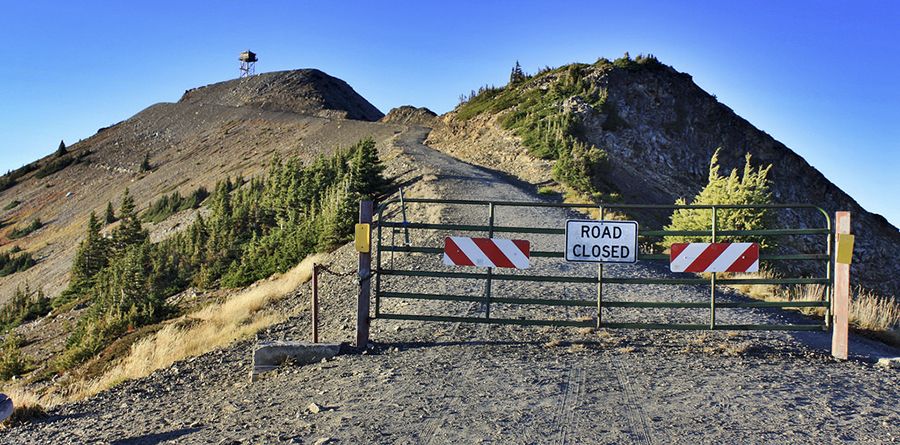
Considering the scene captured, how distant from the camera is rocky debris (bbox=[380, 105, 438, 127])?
64875 mm

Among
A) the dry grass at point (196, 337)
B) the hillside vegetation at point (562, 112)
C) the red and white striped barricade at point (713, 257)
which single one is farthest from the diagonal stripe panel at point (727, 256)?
the hillside vegetation at point (562, 112)

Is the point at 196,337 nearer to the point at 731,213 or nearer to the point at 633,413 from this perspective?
the point at 633,413

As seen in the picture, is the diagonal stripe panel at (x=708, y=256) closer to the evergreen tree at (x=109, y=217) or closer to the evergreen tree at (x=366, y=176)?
the evergreen tree at (x=366, y=176)

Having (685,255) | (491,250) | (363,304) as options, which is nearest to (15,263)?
(363,304)

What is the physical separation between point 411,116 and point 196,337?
189 feet

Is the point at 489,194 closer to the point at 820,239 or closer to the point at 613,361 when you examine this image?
the point at 613,361

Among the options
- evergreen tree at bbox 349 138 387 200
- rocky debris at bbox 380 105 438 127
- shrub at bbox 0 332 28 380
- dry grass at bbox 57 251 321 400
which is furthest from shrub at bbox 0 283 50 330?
rocky debris at bbox 380 105 438 127

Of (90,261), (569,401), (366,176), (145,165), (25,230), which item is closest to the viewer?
(569,401)

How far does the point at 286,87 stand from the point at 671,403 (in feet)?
300

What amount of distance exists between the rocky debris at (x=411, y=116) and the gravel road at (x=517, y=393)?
54.2m

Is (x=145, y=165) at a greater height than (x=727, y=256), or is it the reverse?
(x=145, y=165)

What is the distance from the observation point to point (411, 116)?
2657 inches

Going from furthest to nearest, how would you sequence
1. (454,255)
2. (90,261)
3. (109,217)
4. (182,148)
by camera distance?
1. (182,148)
2. (109,217)
3. (90,261)
4. (454,255)

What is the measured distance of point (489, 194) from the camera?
2523 centimetres
